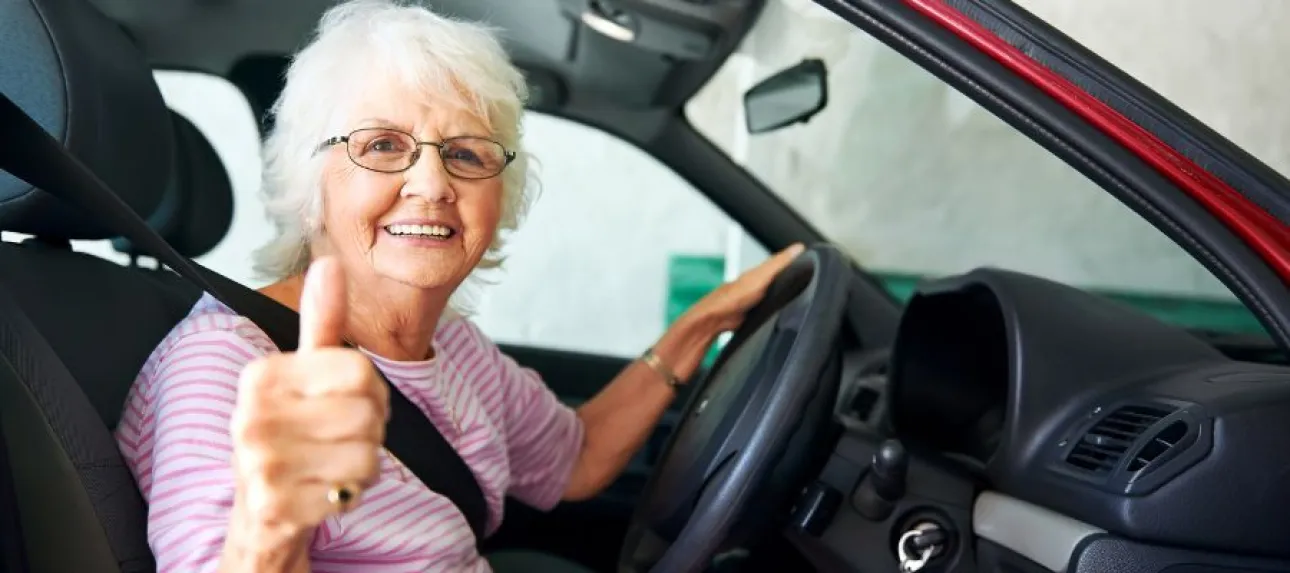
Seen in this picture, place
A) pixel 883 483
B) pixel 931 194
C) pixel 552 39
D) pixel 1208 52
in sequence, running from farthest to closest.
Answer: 1. pixel 931 194
2. pixel 552 39
3. pixel 1208 52
4. pixel 883 483

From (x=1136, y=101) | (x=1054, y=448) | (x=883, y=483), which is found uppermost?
(x=1136, y=101)

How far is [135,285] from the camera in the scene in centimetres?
117

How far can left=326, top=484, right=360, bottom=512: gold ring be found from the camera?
1.83ft

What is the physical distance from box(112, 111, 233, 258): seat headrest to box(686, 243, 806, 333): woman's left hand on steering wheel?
0.65m

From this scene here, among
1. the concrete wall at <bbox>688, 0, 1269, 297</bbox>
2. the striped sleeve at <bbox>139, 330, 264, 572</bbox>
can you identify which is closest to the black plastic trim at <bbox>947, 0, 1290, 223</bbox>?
the striped sleeve at <bbox>139, 330, 264, 572</bbox>

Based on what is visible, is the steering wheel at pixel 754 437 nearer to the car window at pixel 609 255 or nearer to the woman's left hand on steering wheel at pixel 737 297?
the woman's left hand on steering wheel at pixel 737 297

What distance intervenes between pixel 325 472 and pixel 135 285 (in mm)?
732

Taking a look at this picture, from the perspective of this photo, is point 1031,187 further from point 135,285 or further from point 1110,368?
point 135,285

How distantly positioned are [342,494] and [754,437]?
1.73ft

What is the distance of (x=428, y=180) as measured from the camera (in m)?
0.96

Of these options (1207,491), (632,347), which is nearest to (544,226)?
(632,347)

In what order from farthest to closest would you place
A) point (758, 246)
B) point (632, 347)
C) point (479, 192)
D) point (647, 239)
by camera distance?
point (647, 239) < point (632, 347) < point (758, 246) < point (479, 192)

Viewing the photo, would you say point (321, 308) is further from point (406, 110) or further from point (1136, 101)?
point (1136, 101)

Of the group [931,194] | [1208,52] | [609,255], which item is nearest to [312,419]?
[1208,52]
